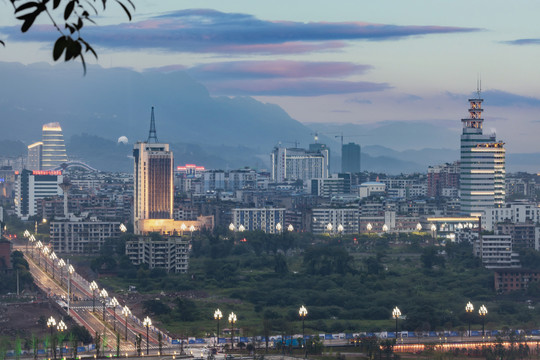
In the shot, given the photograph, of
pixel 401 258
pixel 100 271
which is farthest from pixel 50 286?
pixel 401 258

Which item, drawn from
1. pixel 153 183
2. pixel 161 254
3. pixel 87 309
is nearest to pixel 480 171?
pixel 153 183

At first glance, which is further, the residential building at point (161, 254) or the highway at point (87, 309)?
the residential building at point (161, 254)

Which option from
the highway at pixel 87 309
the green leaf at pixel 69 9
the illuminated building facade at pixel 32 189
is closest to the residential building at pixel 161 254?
the highway at pixel 87 309

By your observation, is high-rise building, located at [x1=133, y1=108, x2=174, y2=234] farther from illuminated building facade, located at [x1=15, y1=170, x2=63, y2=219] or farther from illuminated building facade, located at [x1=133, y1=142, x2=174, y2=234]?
illuminated building facade, located at [x1=15, y1=170, x2=63, y2=219]

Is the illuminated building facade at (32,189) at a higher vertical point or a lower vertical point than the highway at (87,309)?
higher

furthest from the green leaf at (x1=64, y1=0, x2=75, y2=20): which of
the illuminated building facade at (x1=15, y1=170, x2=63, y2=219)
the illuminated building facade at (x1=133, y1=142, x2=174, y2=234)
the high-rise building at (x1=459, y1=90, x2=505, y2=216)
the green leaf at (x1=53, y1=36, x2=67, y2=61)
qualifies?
the illuminated building facade at (x1=15, y1=170, x2=63, y2=219)

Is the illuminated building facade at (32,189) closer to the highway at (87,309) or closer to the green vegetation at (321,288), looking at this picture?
the green vegetation at (321,288)
